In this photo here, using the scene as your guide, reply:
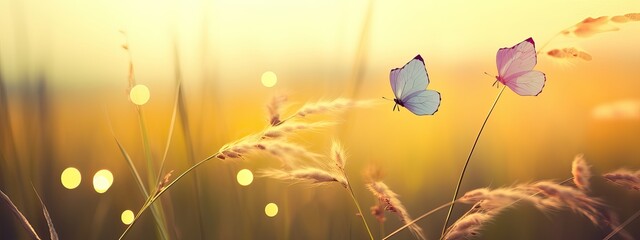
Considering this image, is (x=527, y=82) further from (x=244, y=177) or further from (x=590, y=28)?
(x=244, y=177)

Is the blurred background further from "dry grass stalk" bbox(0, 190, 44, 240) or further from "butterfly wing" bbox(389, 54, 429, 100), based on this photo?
"dry grass stalk" bbox(0, 190, 44, 240)

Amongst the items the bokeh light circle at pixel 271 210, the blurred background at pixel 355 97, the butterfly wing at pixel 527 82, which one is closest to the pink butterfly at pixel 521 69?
the butterfly wing at pixel 527 82

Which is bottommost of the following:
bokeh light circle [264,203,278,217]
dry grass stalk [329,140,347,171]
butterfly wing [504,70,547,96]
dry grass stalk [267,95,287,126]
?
bokeh light circle [264,203,278,217]

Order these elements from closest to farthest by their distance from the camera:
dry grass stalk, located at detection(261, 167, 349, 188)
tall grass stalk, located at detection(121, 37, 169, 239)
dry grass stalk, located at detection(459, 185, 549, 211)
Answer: dry grass stalk, located at detection(459, 185, 549, 211) < dry grass stalk, located at detection(261, 167, 349, 188) < tall grass stalk, located at detection(121, 37, 169, 239)

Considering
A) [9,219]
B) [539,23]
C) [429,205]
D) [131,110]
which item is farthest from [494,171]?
[9,219]

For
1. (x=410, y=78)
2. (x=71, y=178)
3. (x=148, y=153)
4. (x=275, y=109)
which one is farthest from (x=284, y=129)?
(x=71, y=178)

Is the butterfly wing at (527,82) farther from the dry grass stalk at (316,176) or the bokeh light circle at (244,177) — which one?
the bokeh light circle at (244,177)

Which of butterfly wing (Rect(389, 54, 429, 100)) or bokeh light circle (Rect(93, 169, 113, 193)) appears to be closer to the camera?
butterfly wing (Rect(389, 54, 429, 100))

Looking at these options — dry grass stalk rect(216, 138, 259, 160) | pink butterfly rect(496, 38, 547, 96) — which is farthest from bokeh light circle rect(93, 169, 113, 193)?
pink butterfly rect(496, 38, 547, 96)
